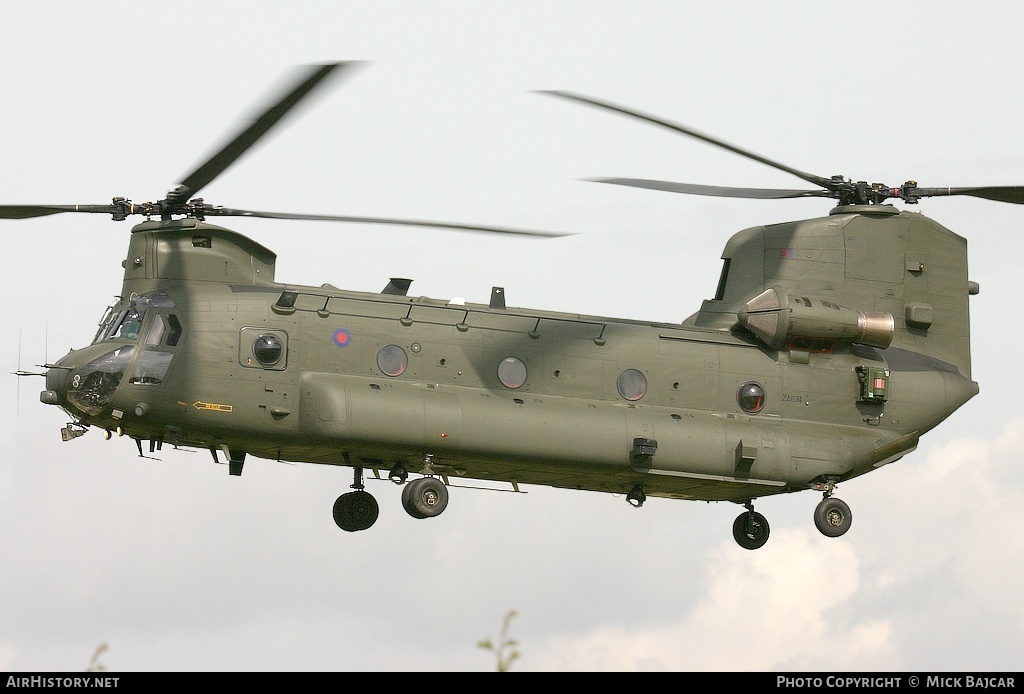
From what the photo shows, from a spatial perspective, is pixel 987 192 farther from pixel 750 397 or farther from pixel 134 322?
pixel 134 322

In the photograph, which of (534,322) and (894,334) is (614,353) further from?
(894,334)

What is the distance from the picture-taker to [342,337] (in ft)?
81.4

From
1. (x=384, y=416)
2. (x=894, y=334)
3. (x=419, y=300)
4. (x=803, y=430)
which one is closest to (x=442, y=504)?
(x=384, y=416)

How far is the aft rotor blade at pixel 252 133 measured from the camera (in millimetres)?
19172

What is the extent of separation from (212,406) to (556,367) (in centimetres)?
594

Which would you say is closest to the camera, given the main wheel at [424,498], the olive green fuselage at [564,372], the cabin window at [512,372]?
the olive green fuselage at [564,372]

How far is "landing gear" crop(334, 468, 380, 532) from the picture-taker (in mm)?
26594

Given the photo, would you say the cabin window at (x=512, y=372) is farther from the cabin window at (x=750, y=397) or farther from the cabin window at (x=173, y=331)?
Answer: the cabin window at (x=173, y=331)

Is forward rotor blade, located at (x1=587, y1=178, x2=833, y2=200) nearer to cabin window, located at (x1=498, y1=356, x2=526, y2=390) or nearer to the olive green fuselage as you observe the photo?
the olive green fuselage

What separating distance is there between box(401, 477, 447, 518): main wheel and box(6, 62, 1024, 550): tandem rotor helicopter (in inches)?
1.4

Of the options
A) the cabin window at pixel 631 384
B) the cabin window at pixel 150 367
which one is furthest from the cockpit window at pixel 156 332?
the cabin window at pixel 631 384

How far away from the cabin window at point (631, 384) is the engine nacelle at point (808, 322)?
2.51 m

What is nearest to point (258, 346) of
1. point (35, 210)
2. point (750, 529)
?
point (35, 210)
